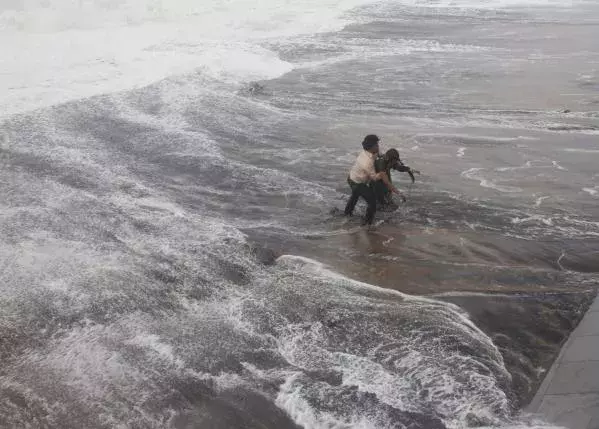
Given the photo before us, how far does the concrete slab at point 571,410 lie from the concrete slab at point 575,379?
→ 0.30 feet

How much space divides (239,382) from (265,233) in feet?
11.2

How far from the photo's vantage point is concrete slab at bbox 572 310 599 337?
607cm

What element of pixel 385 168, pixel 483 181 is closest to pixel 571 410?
pixel 385 168

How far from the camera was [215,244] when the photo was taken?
325 inches

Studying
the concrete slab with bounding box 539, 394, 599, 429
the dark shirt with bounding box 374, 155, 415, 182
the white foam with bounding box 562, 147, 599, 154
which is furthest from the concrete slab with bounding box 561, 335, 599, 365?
the white foam with bounding box 562, 147, 599, 154

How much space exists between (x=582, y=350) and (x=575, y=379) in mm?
545

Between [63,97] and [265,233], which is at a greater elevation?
[63,97]

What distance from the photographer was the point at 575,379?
5.32 metres

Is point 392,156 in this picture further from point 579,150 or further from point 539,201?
point 579,150

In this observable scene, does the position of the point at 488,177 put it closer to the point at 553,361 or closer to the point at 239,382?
the point at 553,361

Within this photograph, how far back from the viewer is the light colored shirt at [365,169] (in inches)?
332

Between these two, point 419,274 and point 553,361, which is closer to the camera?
point 553,361

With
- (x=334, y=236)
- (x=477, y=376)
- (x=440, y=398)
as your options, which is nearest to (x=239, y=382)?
(x=440, y=398)

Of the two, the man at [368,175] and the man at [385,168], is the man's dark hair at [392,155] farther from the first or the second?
the man at [368,175]
